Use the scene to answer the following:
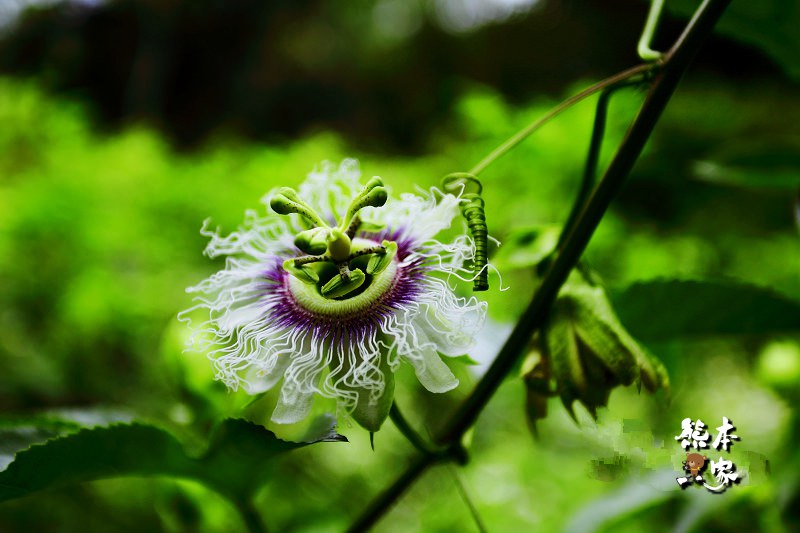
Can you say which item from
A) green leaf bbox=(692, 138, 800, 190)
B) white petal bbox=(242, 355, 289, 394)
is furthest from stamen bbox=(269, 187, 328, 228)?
green leaf bbox=(692, 138, 800, 190)

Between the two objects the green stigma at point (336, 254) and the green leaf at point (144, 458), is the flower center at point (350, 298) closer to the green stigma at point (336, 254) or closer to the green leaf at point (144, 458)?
the green stigma at point (336, 254)

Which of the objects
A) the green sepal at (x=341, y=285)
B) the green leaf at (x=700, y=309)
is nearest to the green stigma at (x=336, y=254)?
the green sepal at (x=341, y=285)

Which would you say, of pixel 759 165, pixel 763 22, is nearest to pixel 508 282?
pixel 759 165

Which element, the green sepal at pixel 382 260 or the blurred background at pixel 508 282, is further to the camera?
the blurred background at pixel 508 282

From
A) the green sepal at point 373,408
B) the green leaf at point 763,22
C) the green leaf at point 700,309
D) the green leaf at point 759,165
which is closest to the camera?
the green sepal at point 373,408

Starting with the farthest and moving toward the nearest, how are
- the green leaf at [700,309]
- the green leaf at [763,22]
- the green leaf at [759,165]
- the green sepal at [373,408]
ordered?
the green leaf at [759,165], the green leaf at [763,22], the green leaf at [700,309], the green sepal at [373,408]

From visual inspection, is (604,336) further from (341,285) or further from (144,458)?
(144,458)

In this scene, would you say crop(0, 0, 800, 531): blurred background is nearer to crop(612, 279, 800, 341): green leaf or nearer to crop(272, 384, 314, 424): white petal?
crop(612, 279, 800, 341): green leaf
